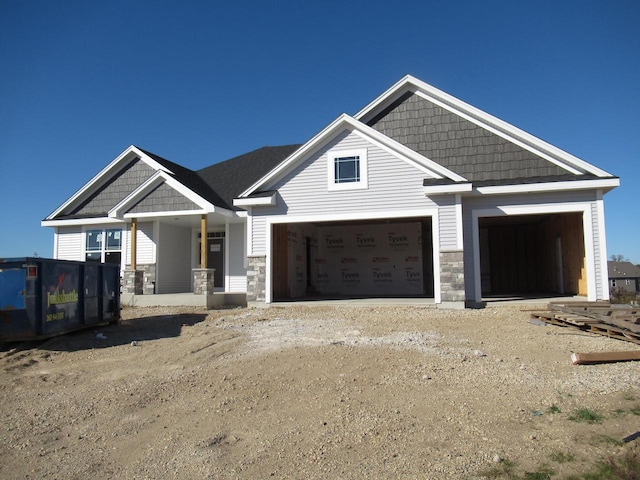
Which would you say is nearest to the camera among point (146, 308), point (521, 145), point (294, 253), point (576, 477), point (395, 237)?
point (576, 477)

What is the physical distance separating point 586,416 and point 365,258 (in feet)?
53.3

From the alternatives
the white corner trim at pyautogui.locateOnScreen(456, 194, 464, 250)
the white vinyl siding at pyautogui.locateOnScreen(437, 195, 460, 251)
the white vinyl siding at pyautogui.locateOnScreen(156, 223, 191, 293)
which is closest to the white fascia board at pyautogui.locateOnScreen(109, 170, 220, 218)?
the white vinyl siding at pyautogui.locateOnScreen(156, 223, 191, 293)

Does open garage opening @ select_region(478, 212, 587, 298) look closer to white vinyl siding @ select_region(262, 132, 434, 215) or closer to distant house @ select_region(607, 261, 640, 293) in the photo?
white vinyl siding @ select_region(262, 132, 434, 215)

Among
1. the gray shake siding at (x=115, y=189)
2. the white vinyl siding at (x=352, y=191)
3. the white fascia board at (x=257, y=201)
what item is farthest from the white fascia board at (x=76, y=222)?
the white vinyl siding at (x=352, y=191)

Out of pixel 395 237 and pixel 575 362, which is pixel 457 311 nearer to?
pixel 575 362

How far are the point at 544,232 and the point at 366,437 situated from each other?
721 inches

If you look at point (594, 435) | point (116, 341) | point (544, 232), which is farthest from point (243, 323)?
point (544, 232)

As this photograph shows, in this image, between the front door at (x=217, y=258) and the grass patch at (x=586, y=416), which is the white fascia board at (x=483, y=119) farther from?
the grass patch at (x=586, y=416)

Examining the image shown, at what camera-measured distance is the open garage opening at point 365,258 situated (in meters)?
20.8

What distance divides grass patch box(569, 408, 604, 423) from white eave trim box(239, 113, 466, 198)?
9.19 metres

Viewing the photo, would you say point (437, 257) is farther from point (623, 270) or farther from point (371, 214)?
point (623, 270)

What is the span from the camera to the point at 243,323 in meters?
12.1

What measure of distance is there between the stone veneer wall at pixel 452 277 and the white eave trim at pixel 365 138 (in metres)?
2.24

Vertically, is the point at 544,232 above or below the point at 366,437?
above
